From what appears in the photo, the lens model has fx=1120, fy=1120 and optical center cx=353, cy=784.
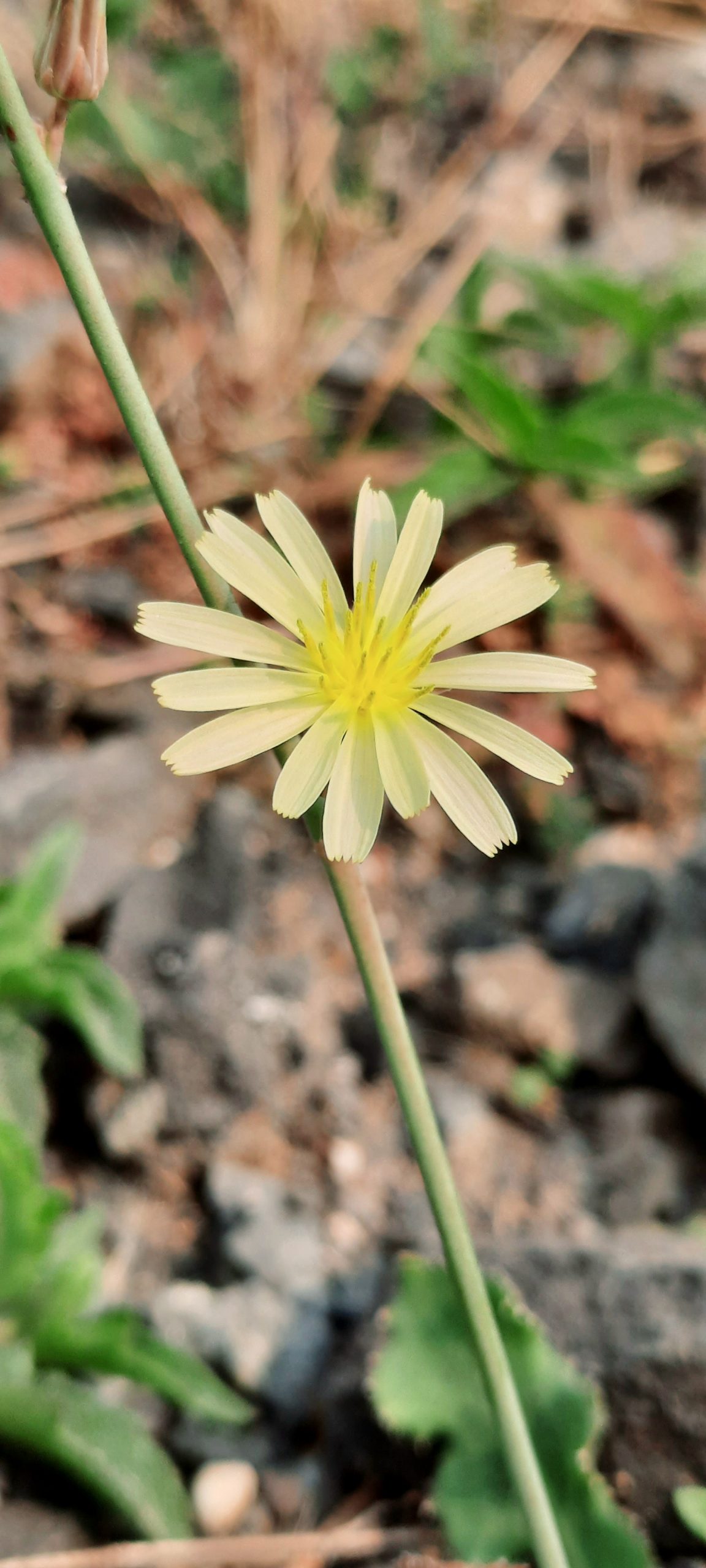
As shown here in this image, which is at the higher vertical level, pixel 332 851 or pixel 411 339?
pixel 411 339

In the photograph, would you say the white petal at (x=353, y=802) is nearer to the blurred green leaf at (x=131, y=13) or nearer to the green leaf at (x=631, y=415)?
the green leaf at (x=631, y=415)

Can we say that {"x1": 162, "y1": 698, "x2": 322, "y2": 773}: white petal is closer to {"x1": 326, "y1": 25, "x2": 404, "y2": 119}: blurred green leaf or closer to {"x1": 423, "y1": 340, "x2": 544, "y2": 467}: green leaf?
{"x1": 423, "y1": 340, "x2": 544, "y2": 467}: green leaf

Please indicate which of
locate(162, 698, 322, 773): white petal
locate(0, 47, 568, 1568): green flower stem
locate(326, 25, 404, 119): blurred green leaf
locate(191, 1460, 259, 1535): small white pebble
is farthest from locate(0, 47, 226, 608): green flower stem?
locate(326, 25, 404, 119): blurred green leaf

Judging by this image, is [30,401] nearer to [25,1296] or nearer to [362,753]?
[25,1296]

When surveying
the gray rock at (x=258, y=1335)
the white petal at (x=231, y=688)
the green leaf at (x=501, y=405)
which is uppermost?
the green leaf at (x=501, y=405)

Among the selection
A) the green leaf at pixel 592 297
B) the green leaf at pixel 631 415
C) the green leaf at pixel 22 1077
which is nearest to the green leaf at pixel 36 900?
the green leaf at pixel 22 1077

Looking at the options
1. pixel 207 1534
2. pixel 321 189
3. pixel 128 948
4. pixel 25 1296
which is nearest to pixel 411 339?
pixel 321 189

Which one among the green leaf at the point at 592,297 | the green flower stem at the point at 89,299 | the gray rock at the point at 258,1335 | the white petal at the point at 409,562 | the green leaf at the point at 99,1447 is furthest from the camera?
the green leaf at the point at 592,297
